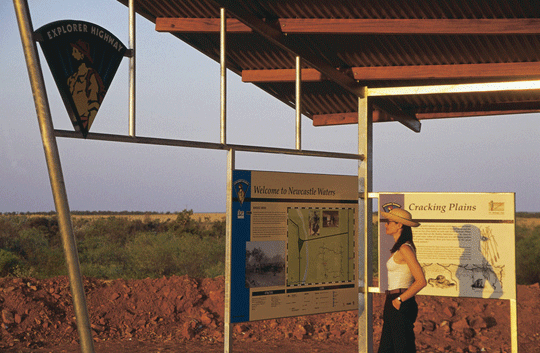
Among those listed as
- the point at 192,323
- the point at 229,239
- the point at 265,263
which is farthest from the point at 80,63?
the point at 192,323

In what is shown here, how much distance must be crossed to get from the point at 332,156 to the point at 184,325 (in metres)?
5.95

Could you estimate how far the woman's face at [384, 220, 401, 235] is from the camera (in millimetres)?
8219

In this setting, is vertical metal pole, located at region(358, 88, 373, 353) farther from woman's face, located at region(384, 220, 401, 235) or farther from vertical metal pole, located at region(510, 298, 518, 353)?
vertical metal pole, located at region(510, 298, 518, 353)

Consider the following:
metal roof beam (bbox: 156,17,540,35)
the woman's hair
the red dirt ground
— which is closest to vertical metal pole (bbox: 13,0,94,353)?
metal roof beam (bbox: 156,17,540,35)

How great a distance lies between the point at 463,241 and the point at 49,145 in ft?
18.2

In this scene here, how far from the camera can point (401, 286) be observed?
7926 mm

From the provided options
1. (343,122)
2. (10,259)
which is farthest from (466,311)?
(10,259)

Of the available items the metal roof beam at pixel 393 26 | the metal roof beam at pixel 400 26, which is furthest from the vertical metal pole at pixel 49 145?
the metal roof beam at pixel 400 26

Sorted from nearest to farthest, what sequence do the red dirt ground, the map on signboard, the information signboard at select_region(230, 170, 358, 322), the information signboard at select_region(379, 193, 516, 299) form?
the information signboard at select_region(230, 170, 358, 322)
the map on signboard
the information signboard at select_region(379, 193, 516, 299)
the red dirt ground

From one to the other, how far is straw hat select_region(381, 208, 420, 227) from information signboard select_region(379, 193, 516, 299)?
4.5 inches

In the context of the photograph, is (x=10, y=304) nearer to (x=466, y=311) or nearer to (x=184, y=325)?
(x=184, y=325)

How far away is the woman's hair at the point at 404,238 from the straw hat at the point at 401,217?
0.09m

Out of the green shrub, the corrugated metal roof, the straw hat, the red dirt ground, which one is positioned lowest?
the red dirt ground

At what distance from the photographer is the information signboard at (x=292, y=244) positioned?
6.91 meters
